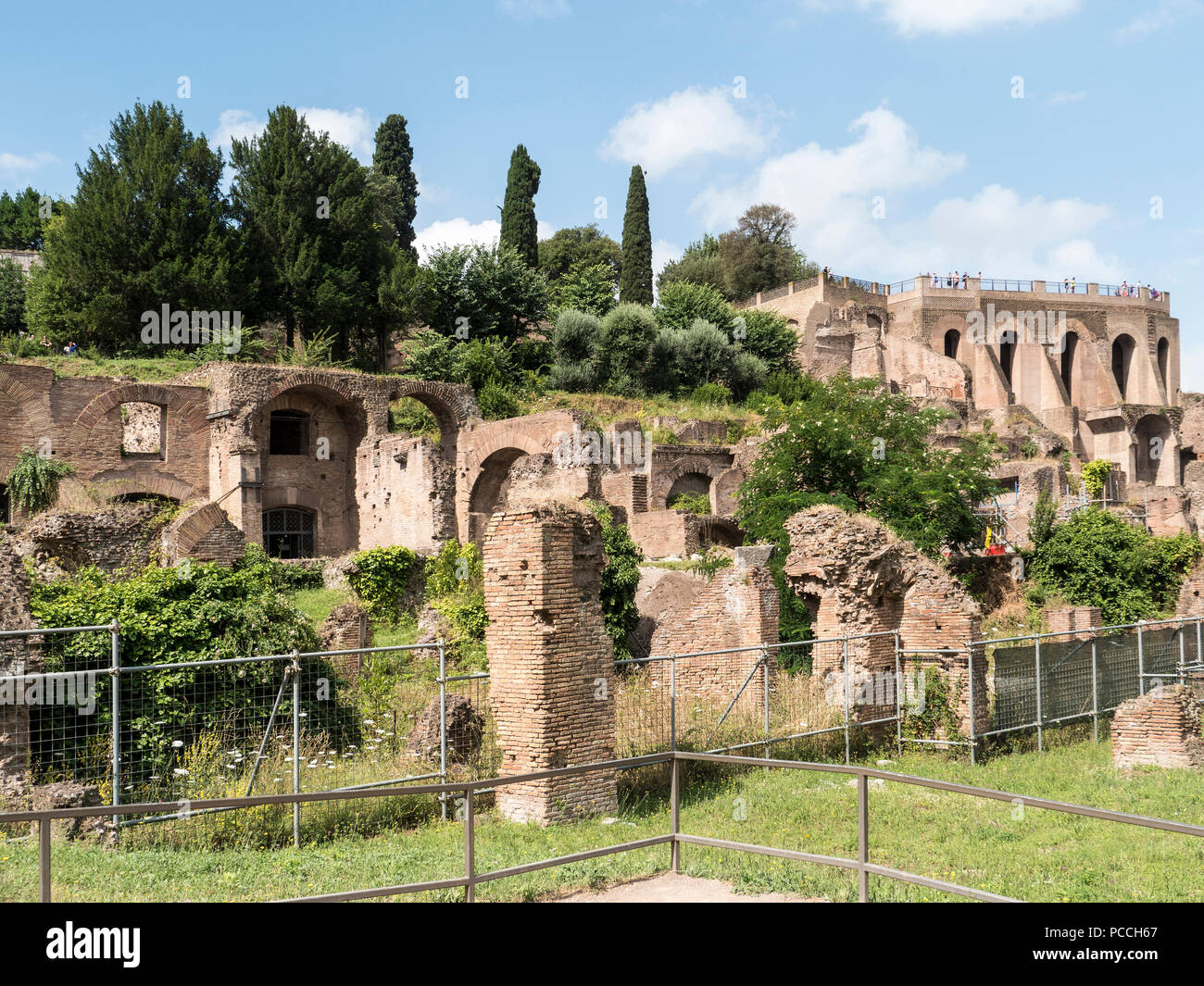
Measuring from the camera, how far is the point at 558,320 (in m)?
43.0

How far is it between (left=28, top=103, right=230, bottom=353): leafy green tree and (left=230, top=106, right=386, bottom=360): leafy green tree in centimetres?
188

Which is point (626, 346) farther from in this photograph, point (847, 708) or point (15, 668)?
point (15, 668)

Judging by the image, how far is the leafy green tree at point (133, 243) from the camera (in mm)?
34312

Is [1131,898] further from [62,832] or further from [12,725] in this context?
Result: [12,725]

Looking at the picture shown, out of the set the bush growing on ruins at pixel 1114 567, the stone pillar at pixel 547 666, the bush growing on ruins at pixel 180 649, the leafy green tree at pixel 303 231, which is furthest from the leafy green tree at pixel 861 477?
the leafy green tree at pixel 303 231

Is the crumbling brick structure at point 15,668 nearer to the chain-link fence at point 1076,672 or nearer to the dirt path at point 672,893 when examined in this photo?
the dirt path at point 672,893

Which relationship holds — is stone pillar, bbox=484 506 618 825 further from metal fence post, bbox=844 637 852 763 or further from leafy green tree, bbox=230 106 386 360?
leafy green tree, bbox=230 106 386 360

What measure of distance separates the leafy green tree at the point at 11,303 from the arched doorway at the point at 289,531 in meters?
19.7

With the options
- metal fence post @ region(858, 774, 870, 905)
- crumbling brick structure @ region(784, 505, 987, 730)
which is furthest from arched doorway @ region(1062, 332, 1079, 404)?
metal fence post @ region(858, 774, 870, 905)

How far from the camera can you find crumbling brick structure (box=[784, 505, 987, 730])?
14.0m

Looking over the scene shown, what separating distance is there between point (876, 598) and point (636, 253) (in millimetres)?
42084

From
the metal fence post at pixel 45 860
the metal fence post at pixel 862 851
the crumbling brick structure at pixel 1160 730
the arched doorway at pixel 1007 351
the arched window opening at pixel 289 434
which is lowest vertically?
the crumbling brick structure at pixel 1160 730

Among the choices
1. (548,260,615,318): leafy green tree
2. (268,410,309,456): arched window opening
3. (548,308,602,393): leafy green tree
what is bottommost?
(268,410,309,456): arched window opening
